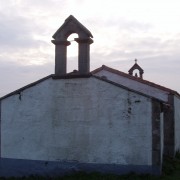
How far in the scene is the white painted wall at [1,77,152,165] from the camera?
1271 centimetres

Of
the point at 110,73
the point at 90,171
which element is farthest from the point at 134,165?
the point at 110,73

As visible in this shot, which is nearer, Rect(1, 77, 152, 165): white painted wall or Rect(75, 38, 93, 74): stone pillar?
Rect(1, 77, 152, 165): white painted wall

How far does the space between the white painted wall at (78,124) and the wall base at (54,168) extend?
0.56 feet

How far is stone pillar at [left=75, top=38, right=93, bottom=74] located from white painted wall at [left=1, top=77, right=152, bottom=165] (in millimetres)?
394

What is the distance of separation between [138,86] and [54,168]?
27.1 ft

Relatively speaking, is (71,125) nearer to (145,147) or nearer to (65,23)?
(145,147)

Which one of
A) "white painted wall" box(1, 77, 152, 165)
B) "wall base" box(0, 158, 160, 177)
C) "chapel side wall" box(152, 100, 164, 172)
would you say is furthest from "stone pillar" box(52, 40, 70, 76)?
"chapel side wall" box(152, 100, 164, 172)


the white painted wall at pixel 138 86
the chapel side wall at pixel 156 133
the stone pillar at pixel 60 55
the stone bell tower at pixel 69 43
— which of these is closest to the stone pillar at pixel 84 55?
the stone bell tower at pixel 69 43

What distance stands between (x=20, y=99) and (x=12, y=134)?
133 centimetres

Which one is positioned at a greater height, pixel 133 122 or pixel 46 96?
pixel 46 96

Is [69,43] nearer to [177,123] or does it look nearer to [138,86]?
[138,86]

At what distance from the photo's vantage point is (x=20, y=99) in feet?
46.5

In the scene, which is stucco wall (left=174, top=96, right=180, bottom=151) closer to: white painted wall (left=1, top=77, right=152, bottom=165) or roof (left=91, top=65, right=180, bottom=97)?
roof (left=91, top=65, right=180, bottom=97)

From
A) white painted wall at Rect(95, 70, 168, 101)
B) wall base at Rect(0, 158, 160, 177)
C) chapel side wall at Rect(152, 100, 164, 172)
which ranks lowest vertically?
wall base at Rect(0, 158, 160, 177)
